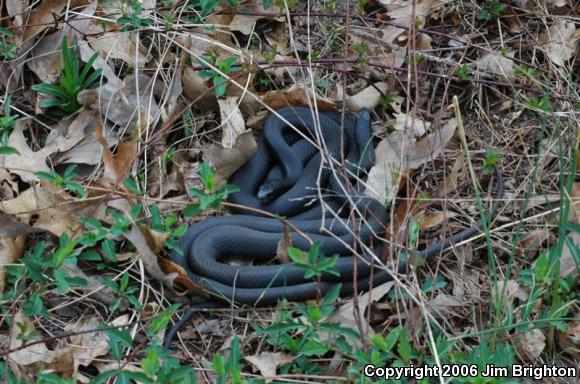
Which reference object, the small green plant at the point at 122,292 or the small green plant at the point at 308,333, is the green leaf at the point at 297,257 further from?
the small green plant at the point at 122,292

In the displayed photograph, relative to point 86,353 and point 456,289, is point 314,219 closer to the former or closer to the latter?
point 456,289

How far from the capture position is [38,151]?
4.83 m

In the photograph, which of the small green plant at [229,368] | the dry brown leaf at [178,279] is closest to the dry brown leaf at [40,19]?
the dry brown leaf at [178,279]

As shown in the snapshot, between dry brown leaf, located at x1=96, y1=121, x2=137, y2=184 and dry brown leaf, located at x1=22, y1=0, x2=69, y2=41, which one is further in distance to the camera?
dry brown leaf, located at x1=22, y1=0, x2=69, y2=41

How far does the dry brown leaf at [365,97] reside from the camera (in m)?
5.51

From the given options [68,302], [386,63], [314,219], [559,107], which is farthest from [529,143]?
[68,302]

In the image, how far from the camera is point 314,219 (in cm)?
495

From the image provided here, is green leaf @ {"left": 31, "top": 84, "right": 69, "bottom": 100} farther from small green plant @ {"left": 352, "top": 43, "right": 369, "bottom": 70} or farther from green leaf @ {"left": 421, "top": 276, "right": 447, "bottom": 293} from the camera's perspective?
green leaf @ {"left": 421, "top": 276, "right": 447, "bottom": 293}

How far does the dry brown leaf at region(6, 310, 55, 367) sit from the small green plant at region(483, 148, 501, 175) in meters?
2.74

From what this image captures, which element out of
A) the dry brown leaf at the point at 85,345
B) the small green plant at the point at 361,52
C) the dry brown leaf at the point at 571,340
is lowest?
the dry brown leaf at the point at 571,340

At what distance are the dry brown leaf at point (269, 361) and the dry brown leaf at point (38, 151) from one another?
69.4 inches

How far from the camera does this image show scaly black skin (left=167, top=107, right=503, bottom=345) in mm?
4309

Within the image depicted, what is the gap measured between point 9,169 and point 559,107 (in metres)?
3.42

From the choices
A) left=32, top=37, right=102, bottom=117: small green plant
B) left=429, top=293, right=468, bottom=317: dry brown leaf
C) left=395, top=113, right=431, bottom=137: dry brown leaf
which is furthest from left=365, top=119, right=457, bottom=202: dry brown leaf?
left=32, top=37, right=102, bottom=117: small green plant
